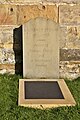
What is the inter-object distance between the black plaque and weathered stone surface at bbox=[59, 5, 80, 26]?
1334mm

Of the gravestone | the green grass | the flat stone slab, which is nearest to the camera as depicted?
the green grass

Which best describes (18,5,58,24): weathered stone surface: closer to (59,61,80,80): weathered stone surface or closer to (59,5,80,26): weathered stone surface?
(59,5,80,26): weathered stone surface

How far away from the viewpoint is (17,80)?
224 inches

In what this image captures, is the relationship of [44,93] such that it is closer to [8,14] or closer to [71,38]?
[71,38]

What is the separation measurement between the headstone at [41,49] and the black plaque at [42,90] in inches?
17.1

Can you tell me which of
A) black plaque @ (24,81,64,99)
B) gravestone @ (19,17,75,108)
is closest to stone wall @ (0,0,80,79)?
gravestone @ (19,17,75,108)

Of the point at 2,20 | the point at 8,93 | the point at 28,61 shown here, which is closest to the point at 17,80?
the point at 28,61

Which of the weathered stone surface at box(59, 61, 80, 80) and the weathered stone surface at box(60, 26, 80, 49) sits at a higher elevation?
the weathered stone surface at box(60, 26, 80, 49)

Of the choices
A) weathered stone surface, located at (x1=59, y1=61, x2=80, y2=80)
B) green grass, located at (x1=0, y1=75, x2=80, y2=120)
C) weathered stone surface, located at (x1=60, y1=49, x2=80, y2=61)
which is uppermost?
weathered stone surface, located at (x1=60, y1=49, x2=80, y2=61)

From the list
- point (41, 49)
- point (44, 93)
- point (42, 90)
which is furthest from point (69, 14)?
point (44, 93)

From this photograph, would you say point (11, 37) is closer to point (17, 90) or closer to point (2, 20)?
point (2, 20)

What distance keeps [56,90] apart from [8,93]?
2.63ft

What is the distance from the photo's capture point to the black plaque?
15.5 feet

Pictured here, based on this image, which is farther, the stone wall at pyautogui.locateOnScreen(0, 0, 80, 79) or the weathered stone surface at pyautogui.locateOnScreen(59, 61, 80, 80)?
the weathered stone surface at pyautogui.locateOnScreen(59, 61, 80, 80)
